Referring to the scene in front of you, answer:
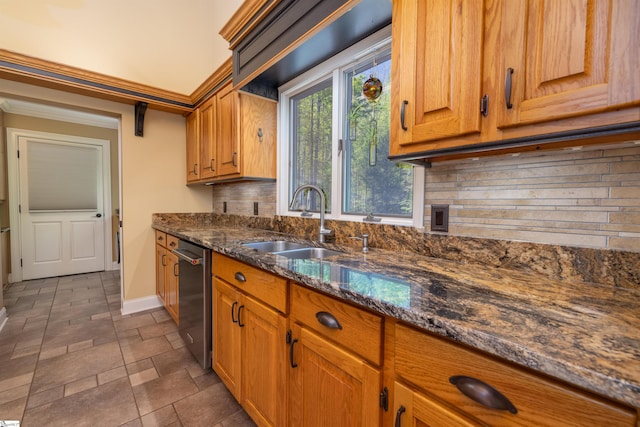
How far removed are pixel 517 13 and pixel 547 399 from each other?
938 mm

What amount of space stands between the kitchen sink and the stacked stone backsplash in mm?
186

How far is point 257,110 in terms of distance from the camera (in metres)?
2.22

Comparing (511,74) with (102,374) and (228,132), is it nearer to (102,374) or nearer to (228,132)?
(228,132)

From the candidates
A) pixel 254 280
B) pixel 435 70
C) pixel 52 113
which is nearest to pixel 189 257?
pixel 254 280

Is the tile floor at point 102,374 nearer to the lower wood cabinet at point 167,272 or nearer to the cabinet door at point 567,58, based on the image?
the lower wood cabinet at point 167,272

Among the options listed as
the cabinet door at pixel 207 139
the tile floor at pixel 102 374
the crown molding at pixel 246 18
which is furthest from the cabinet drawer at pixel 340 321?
the cabinet door at pixel 207 139

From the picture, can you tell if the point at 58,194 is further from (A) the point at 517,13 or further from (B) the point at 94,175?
(A) the point at 517,13

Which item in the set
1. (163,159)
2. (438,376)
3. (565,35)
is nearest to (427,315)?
(438,376)

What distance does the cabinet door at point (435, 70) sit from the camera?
2.76 ft

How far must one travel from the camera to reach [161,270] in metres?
2.77

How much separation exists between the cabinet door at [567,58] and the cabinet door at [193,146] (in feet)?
9.01

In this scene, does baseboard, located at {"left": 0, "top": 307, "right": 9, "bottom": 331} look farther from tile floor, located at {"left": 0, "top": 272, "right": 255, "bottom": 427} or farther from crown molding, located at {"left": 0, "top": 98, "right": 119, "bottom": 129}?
crown molding, located at {"left": 0, "top": 98, "right": 119, "bottom": 129}

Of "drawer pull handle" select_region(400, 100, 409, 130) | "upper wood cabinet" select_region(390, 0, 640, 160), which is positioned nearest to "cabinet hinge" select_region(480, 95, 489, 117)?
"upper wood cabinet" select_region(390, 0, 640, 160)

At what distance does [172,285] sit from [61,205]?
10.0 feet
